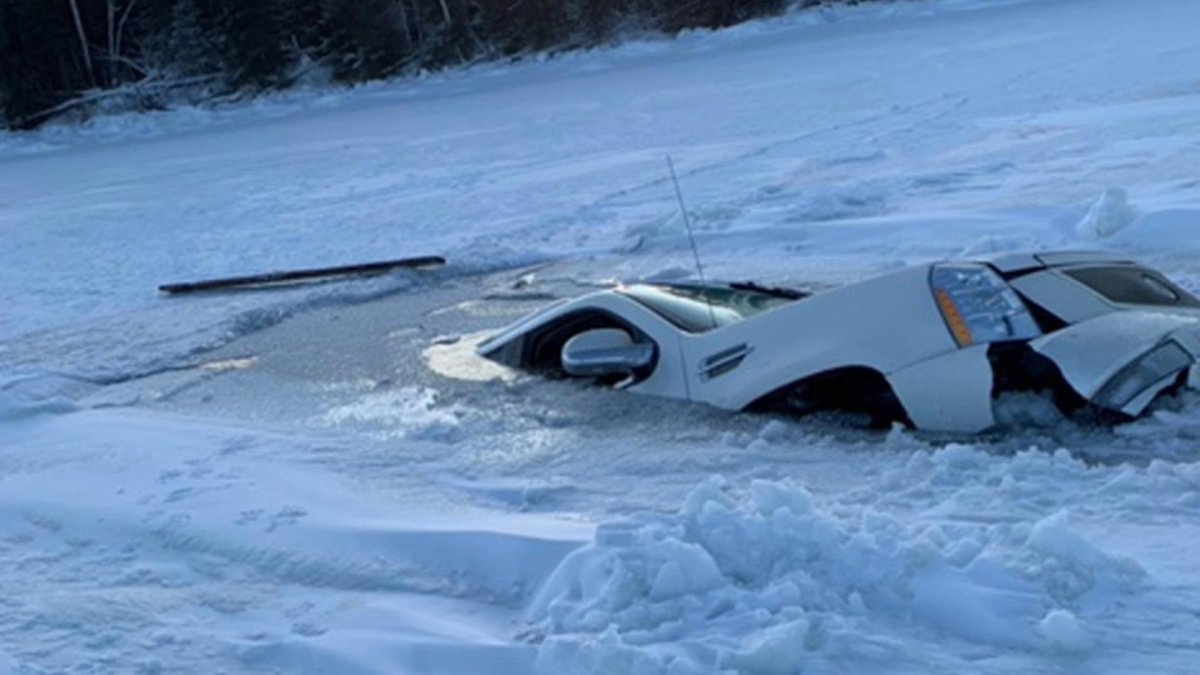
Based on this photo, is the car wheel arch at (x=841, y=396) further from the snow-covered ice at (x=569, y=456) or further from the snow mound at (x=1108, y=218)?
the snow mound at (x=1108, y=218)

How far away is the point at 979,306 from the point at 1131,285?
0.97 metres

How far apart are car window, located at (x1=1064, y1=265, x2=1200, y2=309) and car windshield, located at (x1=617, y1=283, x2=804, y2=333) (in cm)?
165

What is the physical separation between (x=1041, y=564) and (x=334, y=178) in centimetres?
1931

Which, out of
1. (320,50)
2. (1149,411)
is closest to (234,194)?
(1149,411)

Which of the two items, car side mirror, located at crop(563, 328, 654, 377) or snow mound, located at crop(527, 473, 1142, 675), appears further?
car side mirror, located at crop(563, 328, 654, 377)

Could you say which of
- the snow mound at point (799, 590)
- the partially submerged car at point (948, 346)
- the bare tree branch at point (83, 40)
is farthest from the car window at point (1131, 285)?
the bare tree branch at point (83, 40)

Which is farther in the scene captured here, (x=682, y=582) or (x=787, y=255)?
(x=787, y=255)

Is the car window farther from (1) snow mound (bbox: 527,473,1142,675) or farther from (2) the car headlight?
(1) snow mound (bbox: 527,473,1142,675)

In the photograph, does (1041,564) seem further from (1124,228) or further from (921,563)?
(1124,228)

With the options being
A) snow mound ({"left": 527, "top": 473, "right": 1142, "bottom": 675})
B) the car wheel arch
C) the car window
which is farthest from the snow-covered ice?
the car window

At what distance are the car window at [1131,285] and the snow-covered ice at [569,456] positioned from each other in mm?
665

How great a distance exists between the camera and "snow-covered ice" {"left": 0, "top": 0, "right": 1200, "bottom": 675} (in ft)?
13.4

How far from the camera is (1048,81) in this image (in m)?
21.0

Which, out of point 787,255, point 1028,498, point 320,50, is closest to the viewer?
point 1028,498
